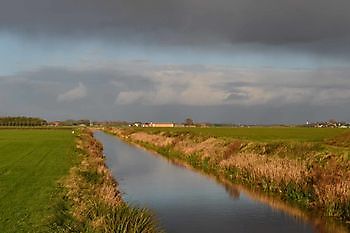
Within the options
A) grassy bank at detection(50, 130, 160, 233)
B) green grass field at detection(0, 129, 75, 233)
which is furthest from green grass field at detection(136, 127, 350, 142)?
grassy bank at detection(50, 130, 160, 233)

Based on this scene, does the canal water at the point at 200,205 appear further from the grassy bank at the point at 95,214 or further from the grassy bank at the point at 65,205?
the grassy bank at the point at 95,214

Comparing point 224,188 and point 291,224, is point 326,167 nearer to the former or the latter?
point 291,224

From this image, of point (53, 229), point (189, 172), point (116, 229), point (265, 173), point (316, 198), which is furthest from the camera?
point (189, 172)

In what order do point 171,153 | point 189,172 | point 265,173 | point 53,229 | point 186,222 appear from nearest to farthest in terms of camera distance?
point 53,229
point 186,222
point 265,173
point 189,172
point 171,153

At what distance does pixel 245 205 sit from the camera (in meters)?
22.4

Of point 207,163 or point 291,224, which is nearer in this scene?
point 291,224

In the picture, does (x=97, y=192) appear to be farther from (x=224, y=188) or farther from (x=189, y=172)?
(x=189, y=172)

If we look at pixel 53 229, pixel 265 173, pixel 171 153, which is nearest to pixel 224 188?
pixel 265 173

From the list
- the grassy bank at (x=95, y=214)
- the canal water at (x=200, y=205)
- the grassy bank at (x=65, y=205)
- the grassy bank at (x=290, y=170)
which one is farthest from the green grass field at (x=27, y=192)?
the grassy bank at (x=290, y=170)

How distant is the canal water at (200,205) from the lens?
1806 centimetres

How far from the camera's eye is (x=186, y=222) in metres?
18.6

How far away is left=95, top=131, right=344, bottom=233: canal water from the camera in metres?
18.1

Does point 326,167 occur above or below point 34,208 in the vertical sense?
above

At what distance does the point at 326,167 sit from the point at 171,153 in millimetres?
35367
